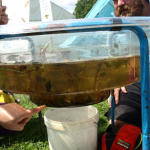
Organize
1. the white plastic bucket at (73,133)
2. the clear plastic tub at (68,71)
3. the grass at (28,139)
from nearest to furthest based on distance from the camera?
the clear plastic tub at (68,71)
the white plastic bucket at (73,133)
the grass at (28,139)

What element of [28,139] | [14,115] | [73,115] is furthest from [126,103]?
[14,115]

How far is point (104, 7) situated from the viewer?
2424 millimetres

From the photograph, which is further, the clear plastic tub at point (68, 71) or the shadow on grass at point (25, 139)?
the shadow on grass at point (25, 139)

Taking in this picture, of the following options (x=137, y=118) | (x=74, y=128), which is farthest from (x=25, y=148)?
(x=137, y=118)

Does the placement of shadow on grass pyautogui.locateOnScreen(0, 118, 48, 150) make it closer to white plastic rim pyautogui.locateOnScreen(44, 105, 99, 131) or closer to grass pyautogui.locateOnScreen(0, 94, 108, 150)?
grass pyautogui.locateOnScreen(0, 94, 108, 150)

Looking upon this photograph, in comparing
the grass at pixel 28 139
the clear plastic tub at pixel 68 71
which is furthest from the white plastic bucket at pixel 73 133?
the clear plastic tub at pixel 68 71

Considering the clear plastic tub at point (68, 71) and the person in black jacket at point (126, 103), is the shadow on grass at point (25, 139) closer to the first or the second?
the person in black jacket at point (126, 103)

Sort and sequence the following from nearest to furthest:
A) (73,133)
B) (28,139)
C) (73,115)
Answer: (73,133)
(73,115)
(28,139)

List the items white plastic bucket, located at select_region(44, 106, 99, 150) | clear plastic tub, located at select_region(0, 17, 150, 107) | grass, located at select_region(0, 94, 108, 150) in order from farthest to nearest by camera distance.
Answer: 1. grass, located at select_region(0, 94, 108, 150)
2. white plastic bucket, located at select_region(44, 106, 99, 150)
3. clear plastic tub, located at select_region(0, 17, 150, 107)

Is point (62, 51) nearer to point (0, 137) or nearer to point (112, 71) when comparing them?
point (112, 71)

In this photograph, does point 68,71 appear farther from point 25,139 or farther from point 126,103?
point 25,139

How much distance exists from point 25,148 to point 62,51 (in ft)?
2.51

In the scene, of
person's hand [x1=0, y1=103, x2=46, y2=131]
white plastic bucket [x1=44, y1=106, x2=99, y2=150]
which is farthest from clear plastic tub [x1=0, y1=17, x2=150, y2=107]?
white plastic bucket [x1=44, y1=106, x2=99, y2=150]

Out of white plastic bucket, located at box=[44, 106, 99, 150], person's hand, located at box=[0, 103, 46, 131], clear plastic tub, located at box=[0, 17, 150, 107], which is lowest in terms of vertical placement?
white plastic bucket, located at box=[44, 106, 99, 150]
